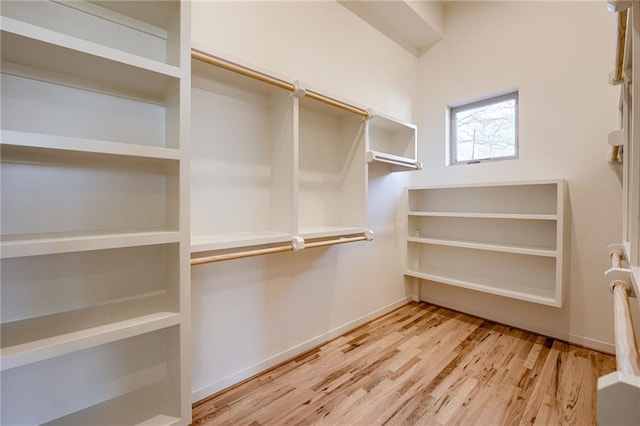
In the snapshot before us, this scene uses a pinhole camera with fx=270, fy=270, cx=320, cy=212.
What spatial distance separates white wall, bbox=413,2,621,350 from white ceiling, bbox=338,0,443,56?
0.22m

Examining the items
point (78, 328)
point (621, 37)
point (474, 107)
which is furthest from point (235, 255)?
point (474, 107)

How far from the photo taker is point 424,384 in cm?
162

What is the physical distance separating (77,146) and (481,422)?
6.84 feet

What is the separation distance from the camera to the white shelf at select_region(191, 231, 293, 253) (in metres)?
1.21

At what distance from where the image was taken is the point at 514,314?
239 cm

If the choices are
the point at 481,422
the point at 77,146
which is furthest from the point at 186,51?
the point at 481,422

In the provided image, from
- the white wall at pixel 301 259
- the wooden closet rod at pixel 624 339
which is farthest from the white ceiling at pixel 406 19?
the wooden closet rod at pixel 624 339

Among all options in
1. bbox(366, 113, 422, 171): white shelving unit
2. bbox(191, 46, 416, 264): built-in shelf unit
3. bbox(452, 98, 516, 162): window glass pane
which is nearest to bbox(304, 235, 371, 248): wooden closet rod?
bbox(191, 46, 416, 264): built-in shelf unit

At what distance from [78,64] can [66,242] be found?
2.18 ft

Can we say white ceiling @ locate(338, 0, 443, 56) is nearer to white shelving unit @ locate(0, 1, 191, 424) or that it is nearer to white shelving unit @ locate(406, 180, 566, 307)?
white shelving unit @ locate(406, 180, 566, 307)

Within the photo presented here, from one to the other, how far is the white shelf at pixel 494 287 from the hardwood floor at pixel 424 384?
1.18ft

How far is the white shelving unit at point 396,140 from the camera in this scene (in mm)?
2309

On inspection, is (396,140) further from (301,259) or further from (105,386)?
(105,386)

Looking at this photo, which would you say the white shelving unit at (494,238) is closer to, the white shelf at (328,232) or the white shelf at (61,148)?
the white shelf at (328,232)
